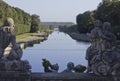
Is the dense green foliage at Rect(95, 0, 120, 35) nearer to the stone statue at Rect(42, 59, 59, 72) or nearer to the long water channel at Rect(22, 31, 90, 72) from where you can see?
the long water channel at Rect(22, 31, 90, 72)

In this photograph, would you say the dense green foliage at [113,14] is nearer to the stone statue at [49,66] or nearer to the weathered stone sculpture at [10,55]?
the stone statue at [49,66]

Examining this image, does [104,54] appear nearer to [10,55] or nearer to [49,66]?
[49,66]

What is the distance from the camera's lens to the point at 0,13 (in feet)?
225

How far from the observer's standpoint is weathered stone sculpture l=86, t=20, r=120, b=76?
9.65 metres

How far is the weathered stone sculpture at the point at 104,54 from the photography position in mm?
9648

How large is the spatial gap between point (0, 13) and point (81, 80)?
60009 millimetres

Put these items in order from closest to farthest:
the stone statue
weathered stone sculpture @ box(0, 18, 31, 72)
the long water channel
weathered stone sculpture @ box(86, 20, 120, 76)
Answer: weathered stone sculpture @ box(0, 18, 31, 72) < weathered stone sculpture @ box(86, 20, 120, 76) < the stone statue < the long water channel

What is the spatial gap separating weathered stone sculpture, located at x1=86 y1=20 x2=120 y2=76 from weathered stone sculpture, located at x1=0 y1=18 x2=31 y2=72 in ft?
5.04

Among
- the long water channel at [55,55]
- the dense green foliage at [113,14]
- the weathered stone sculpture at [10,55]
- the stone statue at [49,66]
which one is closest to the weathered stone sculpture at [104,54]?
the stone statue at [49,66]

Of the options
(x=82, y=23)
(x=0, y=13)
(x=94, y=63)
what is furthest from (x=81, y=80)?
(x=82, y=23)

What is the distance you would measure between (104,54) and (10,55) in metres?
2.12

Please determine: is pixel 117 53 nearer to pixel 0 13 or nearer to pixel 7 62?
pixel 7 62

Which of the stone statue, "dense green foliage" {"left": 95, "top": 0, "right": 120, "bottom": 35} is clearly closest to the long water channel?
"dense green foliage" {"left": 95, "top": 0, "right": 120, "bottom": 35}

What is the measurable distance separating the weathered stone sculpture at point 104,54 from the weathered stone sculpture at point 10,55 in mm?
1535
